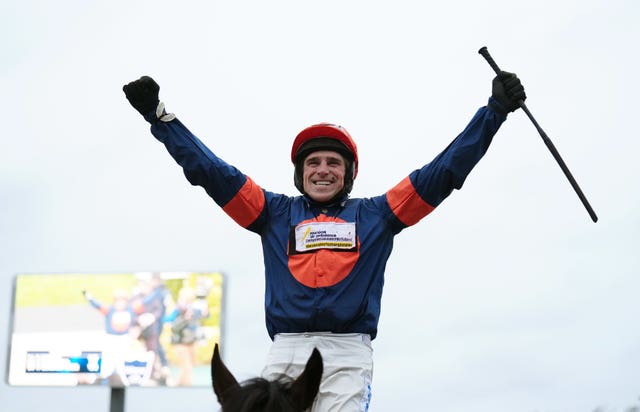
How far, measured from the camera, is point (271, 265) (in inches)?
172

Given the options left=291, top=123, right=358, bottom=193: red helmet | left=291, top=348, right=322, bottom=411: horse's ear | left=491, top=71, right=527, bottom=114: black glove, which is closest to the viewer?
left=291, top=348, right=322, bottom=411: horse's ear

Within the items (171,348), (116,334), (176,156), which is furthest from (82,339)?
(176,156)

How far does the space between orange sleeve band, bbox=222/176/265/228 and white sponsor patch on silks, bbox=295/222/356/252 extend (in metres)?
0.29

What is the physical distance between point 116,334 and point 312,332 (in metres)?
23.3

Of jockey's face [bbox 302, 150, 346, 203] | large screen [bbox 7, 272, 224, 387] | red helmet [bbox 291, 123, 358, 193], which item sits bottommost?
large screen [bbox 7, 272, 224, 387]

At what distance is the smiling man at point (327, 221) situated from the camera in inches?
160

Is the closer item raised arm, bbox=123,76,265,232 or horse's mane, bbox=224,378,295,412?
horse's mane, bbox=224,378,295,412

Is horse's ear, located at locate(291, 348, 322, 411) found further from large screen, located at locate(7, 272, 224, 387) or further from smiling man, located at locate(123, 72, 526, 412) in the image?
large screen, located at locate(7, 272, 224, 387)

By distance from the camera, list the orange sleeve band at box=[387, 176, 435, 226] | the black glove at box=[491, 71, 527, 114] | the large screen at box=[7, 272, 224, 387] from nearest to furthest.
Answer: the black glove at box=[491, 71, 527, 114] < the orange sleeve band at box=[387, 176, 435, 226] < the large screen at box=[7, 272, 224, 387]

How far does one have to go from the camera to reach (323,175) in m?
4.46

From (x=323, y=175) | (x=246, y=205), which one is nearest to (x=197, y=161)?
(x=246, y=205)

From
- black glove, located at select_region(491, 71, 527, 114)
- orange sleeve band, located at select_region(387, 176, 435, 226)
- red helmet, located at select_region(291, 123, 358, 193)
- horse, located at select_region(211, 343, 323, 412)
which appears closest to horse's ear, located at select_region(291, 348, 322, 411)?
horse, located at select_region(211, 343, 323, 412)

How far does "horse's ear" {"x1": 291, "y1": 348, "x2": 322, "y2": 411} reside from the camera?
3242mm

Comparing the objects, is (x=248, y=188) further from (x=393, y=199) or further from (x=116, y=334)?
(x=116, y=334)
